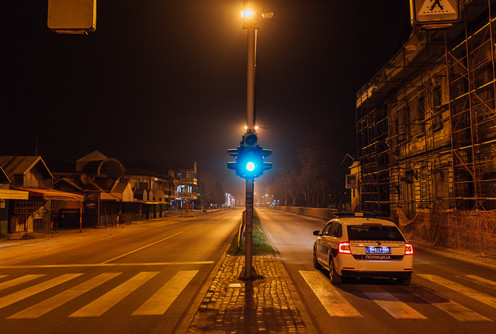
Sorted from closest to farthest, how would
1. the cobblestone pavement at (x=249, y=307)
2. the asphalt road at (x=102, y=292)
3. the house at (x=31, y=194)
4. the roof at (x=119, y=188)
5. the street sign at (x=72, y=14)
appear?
the street sign at (x=72, y=14), the cobblestone pavement at (x=249, y=307), the asphalt road at (x=102, y=292), the house at (x=31, y=194), the roof at (x=119, y=188)

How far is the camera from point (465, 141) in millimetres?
21500

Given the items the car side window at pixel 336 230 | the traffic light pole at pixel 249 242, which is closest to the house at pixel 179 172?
the car side window at pixel 336 230

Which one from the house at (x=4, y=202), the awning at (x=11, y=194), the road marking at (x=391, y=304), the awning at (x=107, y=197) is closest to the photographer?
the road marking at (x=391, y=304)

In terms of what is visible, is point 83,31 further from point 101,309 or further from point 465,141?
point 465,141

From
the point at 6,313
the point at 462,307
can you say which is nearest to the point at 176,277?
the point at 6,313

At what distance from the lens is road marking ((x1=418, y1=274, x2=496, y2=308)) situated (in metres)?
7.97

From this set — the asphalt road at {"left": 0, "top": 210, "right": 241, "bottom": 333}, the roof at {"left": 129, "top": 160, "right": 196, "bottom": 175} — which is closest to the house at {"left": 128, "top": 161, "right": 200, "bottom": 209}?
the roof at {"left": 129, "top": 160, "right": 196, "bottom": 175}

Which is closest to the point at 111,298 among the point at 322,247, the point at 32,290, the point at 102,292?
the point at 102,292

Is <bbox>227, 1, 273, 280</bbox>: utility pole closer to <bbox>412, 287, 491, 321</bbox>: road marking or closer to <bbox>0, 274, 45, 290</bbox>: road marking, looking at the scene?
<bbox>412, 287, 491, 321</bbox>: road marking

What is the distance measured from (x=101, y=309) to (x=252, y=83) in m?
6.15

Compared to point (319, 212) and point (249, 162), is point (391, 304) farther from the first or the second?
point (319, 212)

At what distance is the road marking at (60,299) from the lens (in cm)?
691

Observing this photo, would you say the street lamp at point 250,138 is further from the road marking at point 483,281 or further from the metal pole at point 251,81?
the road marking at point 483,281

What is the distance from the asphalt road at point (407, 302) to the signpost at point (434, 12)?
4.62 metres
